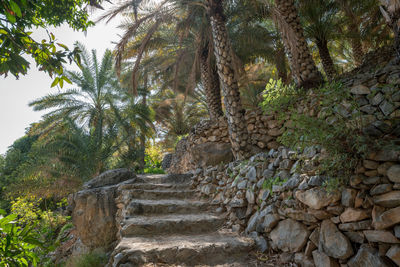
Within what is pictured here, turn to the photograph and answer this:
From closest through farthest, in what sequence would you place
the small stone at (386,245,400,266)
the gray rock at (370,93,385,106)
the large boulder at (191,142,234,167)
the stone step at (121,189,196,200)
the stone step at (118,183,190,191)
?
the small stone at (386,245,400,266), the gray rock at (370,93,385,106), the stone step at (121,189,196,200), the stone step at (118,183,190,191), the large boulder at (191,142,234,167)

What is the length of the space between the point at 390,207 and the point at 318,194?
0.57 metres

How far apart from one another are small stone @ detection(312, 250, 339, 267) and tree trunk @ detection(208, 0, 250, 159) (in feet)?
8.99

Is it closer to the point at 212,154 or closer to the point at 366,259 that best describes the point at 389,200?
the point at 366,259

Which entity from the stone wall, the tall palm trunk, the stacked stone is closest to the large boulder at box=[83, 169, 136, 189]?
the stone wall

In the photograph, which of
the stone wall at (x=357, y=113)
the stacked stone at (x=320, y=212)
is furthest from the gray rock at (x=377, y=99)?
the stacked stone at (x=320, y=212)

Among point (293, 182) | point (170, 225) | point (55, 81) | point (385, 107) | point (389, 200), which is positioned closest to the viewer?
point (55, 81)

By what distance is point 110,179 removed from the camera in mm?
6156

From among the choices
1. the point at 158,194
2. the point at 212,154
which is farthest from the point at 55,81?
the point at 212,154

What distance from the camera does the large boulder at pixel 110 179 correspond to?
19.7 feet

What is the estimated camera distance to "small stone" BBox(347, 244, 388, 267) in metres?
1.86

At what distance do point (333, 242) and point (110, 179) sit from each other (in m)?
5.37

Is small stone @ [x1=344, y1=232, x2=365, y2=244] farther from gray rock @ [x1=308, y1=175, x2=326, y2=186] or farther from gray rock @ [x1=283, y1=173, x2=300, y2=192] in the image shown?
gray rock @ [x1=283, y1=173, x2=300, y2=192]

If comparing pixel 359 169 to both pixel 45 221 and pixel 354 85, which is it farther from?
pixel 45 221

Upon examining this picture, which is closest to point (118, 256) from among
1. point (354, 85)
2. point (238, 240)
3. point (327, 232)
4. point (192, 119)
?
point (238, 240)
